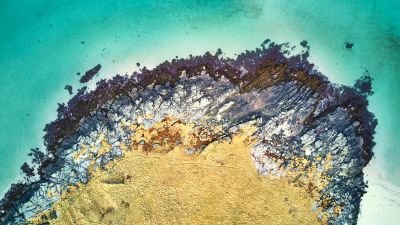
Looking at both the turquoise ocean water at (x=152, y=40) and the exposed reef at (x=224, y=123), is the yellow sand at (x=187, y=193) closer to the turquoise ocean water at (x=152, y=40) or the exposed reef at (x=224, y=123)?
the exposed reef at (x=224, y=123)

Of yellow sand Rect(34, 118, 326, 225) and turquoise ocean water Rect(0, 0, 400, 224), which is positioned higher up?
turquoise ocean water Rect(0, 0, 400, 224)

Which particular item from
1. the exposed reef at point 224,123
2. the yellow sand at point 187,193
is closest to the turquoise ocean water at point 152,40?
the exposed reef at point 224,123

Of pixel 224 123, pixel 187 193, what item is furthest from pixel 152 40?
pixel 187 193

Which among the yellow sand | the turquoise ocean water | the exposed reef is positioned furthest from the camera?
the turquoise ocean water

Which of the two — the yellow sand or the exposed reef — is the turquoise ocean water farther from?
the yellow sand

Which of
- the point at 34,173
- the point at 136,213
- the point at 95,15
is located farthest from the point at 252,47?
the point at 34,173

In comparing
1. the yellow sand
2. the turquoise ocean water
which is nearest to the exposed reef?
the yellow sand
